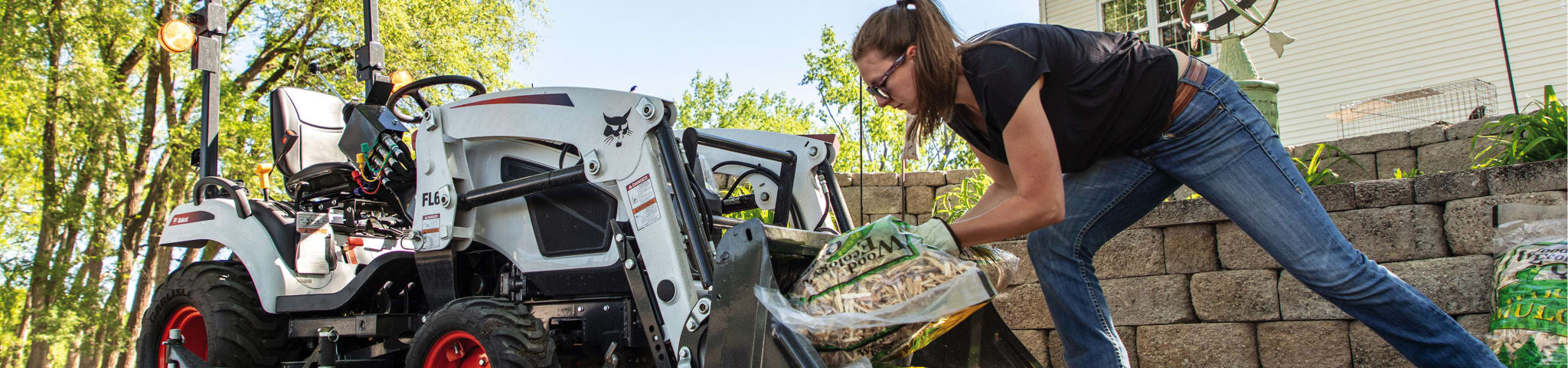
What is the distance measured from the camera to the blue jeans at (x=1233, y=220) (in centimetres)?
239

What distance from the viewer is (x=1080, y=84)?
2.47 metres

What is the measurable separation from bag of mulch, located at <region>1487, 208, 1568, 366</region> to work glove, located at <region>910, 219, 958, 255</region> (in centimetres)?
163

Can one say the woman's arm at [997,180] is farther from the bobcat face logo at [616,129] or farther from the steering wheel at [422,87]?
the steering wheel at [422,87]

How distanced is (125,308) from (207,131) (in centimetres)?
1270

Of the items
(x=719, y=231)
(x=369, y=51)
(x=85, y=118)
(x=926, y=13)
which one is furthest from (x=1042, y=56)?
(x=85, y=118)

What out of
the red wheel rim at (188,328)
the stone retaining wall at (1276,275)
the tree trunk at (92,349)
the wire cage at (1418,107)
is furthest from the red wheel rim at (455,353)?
the tree trunk at (92,349)

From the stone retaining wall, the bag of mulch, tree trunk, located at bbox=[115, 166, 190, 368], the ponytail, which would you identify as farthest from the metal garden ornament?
tree trunk, located at bbox=[115, 166, 190, 368]

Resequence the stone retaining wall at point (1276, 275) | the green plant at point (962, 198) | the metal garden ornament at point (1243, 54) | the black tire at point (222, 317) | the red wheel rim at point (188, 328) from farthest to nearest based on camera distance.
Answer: the green plant at point (962, 198) < the metal garden ornament at point (1243, 54) < the red wheel rim at point (188, 328) < the black tire at point (222, 317) < the stone retaining wall at point (1276, 275)

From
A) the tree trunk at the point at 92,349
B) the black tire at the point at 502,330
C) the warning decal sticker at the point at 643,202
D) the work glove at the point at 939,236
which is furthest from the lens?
the tree trunk at the point at 92,349

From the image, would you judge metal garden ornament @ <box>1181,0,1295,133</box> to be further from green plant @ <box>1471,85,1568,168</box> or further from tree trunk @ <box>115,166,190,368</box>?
tree trunk @ <box>115,166,190,368</box>

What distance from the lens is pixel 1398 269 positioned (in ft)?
11.5

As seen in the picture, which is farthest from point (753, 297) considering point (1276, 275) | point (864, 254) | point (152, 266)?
point (152, 266)

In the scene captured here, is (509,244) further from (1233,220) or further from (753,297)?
(1233,220)

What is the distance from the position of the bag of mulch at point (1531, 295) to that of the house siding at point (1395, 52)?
30.8 feet
